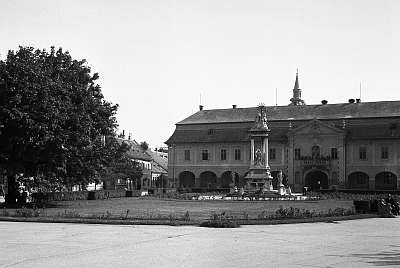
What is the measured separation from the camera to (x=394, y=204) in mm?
31891

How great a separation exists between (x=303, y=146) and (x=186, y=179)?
19.9m

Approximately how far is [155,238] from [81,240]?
7.63 ft

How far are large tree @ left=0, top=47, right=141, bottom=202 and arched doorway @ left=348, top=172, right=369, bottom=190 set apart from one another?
4670cm

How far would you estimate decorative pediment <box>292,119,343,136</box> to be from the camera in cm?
8119

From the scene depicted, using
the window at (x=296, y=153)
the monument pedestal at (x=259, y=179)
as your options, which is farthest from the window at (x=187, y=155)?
the monument pedestal at (x=259, y=179)

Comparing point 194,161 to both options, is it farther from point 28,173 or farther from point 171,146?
point 28,173

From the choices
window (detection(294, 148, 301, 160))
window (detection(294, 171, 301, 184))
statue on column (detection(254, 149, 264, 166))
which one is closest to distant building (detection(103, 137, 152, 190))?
window (detection(294, 148, 301, 160))

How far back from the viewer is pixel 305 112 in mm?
87188

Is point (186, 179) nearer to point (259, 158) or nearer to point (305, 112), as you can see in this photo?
point (305, 112)

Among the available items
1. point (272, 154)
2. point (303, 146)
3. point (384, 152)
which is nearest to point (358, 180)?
point (384, 152)

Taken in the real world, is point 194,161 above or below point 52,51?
below

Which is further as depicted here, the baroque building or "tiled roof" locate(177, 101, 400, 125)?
"tiled roof" locate(177, 101, 400, 125)

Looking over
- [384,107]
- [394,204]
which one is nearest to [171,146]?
[384,107]

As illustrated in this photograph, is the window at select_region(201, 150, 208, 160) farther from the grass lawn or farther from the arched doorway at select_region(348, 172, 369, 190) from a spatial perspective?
the grass lawn
